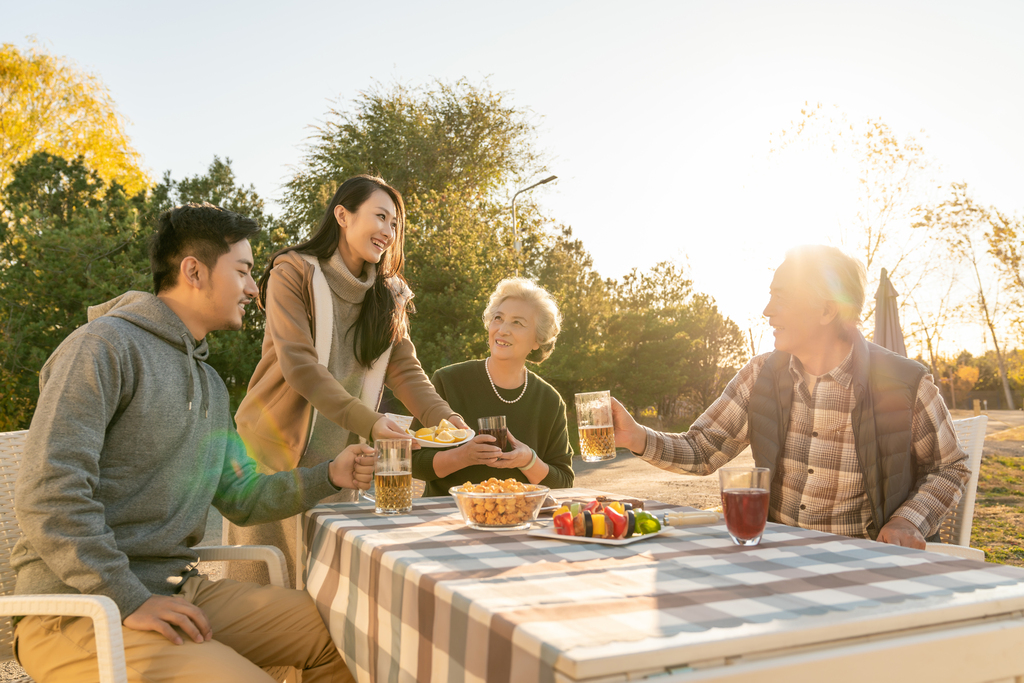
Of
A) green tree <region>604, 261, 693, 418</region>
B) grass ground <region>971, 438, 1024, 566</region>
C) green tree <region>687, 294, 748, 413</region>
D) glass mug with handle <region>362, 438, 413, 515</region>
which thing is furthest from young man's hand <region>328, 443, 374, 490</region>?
green tree <region>687, 294, 748, 413</region>

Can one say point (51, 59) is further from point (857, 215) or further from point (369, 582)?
point (369, 582)

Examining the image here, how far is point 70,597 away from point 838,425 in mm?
2527

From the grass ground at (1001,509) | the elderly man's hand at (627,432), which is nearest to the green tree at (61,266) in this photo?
the grass ground at (1001,509)

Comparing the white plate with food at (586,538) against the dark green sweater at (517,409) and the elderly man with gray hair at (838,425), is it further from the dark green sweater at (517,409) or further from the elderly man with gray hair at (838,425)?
the dark green sweater at (517,409)

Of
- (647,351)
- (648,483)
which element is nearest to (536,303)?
(648,483)

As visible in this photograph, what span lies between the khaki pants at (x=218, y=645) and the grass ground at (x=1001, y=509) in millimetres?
5257

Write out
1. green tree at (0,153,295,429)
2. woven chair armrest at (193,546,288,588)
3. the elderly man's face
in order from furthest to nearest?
green tree at (0,153,295,429) < the elderly man's face < woven chair armrest at (193,546,288,588)

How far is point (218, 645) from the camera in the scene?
6.64 feet

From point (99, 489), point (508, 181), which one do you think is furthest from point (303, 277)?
point (508, 181)

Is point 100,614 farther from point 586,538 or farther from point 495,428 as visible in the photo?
point 495,428

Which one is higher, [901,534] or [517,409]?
[517,409]

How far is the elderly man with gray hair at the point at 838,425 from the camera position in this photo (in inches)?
108

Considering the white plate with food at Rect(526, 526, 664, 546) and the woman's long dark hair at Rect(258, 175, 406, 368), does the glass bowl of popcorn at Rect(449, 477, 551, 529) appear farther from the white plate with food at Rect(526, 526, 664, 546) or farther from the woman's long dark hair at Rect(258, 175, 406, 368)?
the woman's long dark hair at Rect(258, 175, 406, 368)

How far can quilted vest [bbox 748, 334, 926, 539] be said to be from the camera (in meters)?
2.74
